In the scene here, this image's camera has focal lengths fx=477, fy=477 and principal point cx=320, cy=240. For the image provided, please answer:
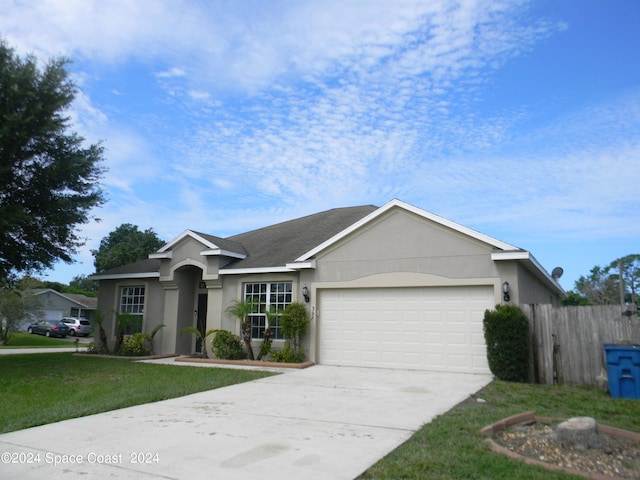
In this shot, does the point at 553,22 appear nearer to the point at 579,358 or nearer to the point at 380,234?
the point at 380,234

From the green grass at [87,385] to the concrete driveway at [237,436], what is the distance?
0.54m

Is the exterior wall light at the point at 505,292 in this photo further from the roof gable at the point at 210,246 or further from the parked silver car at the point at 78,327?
the parked silver car at the point at 78,327

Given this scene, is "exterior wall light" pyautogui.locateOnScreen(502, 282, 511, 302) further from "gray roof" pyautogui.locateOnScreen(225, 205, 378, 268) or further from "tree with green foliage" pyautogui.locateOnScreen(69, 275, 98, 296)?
"tree with green foliage" pyautogui.locateOnScreen(69, 275, 98, 296)

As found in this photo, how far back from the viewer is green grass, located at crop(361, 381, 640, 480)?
459 cm

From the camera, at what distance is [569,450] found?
Answer: 16.7 ft

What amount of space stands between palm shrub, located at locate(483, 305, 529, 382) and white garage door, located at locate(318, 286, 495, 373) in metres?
0.82

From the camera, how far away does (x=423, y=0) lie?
10.5 m

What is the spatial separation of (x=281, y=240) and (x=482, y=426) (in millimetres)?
12610

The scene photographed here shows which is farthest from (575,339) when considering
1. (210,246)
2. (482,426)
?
(210,246)

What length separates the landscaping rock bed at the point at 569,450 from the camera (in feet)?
15.1

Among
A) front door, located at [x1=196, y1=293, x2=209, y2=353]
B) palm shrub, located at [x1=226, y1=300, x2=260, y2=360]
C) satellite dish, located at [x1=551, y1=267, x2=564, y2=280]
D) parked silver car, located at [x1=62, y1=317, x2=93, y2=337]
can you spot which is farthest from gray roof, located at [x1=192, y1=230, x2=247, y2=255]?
parked silver car, located at [x1=62, y1=317, x2=93, y2=337]

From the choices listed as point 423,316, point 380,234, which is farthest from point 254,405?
point 380,234

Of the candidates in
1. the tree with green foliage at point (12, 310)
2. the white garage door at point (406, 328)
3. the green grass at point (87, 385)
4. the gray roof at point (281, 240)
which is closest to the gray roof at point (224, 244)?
the gray roof at point (281, 240)

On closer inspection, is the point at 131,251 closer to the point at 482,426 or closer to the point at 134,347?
the point at 134,347
